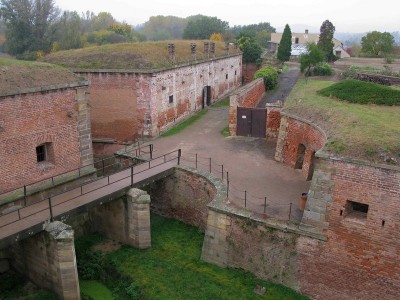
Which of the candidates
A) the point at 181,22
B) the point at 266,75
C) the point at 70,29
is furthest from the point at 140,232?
the point at 181,22

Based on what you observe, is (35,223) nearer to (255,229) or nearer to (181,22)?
(255,229)

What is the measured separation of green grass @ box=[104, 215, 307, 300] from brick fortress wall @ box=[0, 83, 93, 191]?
4406 mm

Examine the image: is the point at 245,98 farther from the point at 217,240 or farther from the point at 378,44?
the point at 378,44

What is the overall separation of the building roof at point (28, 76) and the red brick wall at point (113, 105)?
6349 mm

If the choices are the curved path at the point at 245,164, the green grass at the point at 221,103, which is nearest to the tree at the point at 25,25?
the green grass at the point at 221,103

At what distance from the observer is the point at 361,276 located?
12.2 metres

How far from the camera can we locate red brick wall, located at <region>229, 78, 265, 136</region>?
2400 cm

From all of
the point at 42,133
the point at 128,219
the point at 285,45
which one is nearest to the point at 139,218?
the point at 128,219

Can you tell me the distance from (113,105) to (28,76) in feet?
26.3

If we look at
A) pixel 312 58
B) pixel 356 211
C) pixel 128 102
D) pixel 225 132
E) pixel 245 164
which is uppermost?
pixel 312 58

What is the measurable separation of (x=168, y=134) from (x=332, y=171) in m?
13.8

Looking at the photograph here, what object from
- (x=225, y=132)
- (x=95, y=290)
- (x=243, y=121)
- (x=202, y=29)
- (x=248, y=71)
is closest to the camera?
(x=95, y=290)

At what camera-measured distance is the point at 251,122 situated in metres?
23.6

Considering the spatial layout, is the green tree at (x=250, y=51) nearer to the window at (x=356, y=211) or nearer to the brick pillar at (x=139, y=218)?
the brick pillar at (x=139, y=218)
